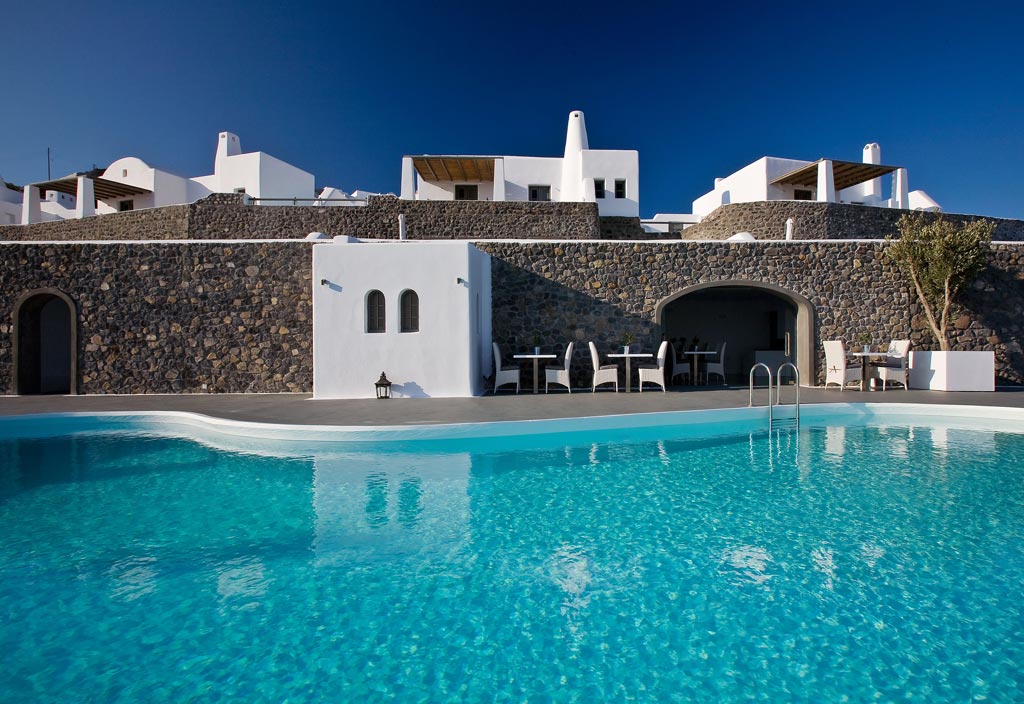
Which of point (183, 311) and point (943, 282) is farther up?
point (943, 282)

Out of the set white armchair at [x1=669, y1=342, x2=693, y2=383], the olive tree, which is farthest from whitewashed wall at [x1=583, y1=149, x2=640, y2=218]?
the olive tree

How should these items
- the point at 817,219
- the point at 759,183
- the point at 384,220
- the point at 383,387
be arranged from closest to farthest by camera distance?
the point at 383,387 → the point at 384,220 → the point at 817,219 → the point at 759,183

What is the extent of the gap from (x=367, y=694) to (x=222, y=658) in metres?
0.79

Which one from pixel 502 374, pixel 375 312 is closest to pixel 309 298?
pixel 375 312

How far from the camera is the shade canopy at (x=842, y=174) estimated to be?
2191 cm

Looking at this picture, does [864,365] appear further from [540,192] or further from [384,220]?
[540,192]

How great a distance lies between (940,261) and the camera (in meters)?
11.4

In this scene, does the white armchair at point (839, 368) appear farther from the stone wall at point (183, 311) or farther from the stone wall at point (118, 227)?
the stone wall at point (118, 227)

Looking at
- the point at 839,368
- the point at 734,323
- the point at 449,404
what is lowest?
the point at 449,404

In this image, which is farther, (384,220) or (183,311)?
(384,220)

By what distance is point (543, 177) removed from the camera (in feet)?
81.9

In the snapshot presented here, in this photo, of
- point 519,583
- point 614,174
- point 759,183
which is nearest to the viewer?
point 519,583

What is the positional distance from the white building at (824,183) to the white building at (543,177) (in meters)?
5.62

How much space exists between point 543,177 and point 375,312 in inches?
652
